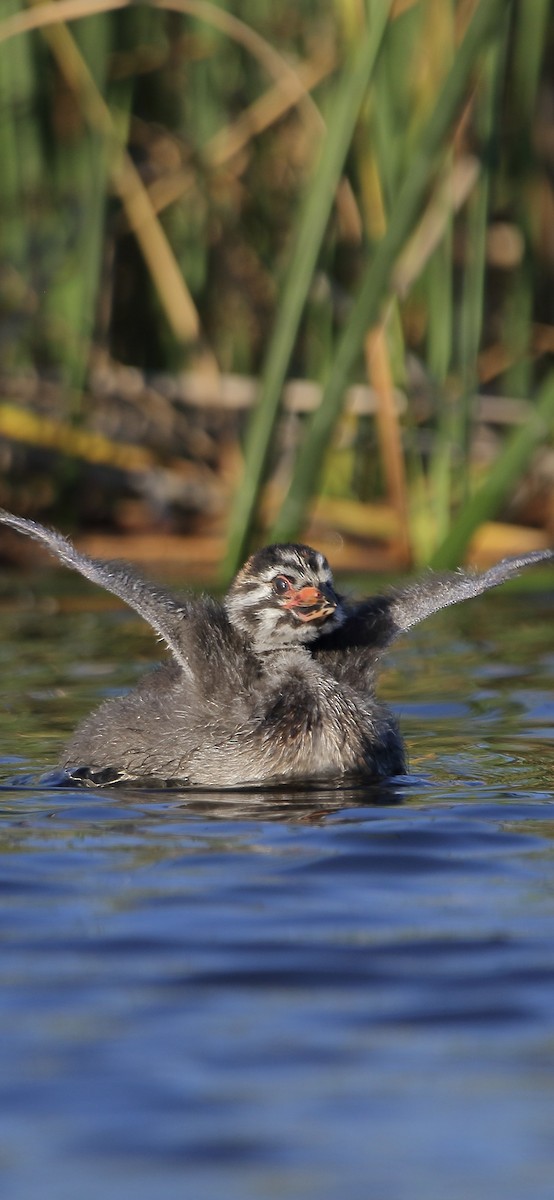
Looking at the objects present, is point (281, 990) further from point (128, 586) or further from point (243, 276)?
point (243, 276)

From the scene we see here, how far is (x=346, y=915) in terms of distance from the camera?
4.77 meters

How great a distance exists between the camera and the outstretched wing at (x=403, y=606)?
720cm

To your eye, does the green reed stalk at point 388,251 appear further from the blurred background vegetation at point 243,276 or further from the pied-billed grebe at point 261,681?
the pied-billed grebe at point 261,681

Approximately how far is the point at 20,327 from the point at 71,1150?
908 cm

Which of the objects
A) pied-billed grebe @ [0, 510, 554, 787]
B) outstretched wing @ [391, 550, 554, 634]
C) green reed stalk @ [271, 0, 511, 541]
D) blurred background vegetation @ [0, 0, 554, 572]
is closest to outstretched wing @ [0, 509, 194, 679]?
pied-billed grebe @ [0, 510, 554, 787]

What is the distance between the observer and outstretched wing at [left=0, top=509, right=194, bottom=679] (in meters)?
6.89

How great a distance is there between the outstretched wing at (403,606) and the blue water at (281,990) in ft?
2.03

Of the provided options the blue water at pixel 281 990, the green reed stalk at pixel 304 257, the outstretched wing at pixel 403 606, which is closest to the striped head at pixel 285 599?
the outstretched wing at pixel 403 606

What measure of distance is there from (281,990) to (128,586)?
2.93m

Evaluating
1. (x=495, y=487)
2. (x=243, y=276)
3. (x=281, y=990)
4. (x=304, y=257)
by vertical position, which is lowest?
(x=281, y=990)

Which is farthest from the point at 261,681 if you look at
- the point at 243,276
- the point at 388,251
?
the point at 243,276

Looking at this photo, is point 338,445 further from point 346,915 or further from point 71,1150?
point 71,1150

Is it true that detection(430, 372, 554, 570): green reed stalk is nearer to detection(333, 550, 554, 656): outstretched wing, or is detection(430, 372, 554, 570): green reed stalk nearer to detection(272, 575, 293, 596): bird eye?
detection(333, 550, 554, 656): outstretched wing

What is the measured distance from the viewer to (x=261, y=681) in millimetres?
7004
